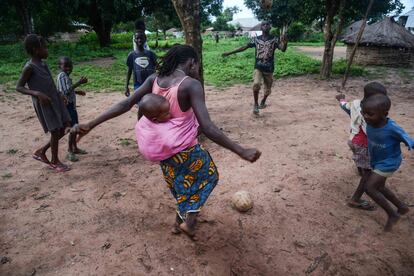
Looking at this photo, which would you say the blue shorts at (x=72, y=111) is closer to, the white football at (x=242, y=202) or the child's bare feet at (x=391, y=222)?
the white football at (x=242, y=202)

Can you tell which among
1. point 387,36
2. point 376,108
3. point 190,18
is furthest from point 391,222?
point 387,36

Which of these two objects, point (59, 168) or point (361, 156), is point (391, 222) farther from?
point (59, 168)

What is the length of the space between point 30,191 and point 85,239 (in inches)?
55.5

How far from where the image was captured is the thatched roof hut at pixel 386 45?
564 inches

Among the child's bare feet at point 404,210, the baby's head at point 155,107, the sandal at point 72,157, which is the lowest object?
the sandal at point 72,157

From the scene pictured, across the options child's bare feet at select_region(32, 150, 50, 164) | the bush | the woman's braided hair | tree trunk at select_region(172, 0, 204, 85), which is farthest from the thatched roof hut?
the bush

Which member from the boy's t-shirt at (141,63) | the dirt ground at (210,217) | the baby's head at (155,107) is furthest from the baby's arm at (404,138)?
the boy's t-shirt at (141,63)

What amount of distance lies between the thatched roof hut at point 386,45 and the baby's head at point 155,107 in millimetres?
15165

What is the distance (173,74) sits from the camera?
2273 mm

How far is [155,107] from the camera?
211cm

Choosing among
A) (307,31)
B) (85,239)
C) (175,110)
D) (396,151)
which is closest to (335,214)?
(396,151)

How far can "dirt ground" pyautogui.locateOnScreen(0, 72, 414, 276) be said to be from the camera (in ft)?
8.48

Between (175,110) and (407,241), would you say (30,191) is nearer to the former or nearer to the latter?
(175,110)

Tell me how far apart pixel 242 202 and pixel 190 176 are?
1.02m
